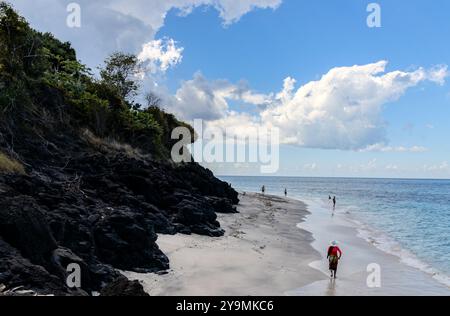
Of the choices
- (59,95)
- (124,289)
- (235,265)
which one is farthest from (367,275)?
(59,95)

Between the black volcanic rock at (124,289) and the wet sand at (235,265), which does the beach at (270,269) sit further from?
the black volcanic rock at (124,289)

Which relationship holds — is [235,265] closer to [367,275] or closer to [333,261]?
[333,261]

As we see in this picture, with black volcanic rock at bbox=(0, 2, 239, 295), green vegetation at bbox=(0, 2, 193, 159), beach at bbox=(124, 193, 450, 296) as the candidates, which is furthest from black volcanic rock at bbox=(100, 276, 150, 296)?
green vegetation at bbox=(0, 2, 193, 159)

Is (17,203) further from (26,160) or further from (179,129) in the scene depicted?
(179,129)

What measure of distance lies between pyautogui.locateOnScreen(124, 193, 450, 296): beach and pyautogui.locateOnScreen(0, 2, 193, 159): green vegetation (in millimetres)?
12445

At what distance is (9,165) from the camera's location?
17766mm

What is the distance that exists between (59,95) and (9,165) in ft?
48.3

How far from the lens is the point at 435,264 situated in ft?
68.4

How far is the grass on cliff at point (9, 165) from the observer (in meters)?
17.2

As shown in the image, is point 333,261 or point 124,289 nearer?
point 124,289

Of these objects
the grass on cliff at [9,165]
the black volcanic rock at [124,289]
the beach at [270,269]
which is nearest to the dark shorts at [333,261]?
the beach at [270,269]

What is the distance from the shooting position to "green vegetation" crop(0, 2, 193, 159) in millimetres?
25062

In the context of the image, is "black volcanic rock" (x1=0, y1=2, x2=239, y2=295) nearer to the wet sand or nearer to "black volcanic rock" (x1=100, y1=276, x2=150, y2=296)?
"black volcanic rock" (x1=100, y1=276, x2=150, y2=296)
